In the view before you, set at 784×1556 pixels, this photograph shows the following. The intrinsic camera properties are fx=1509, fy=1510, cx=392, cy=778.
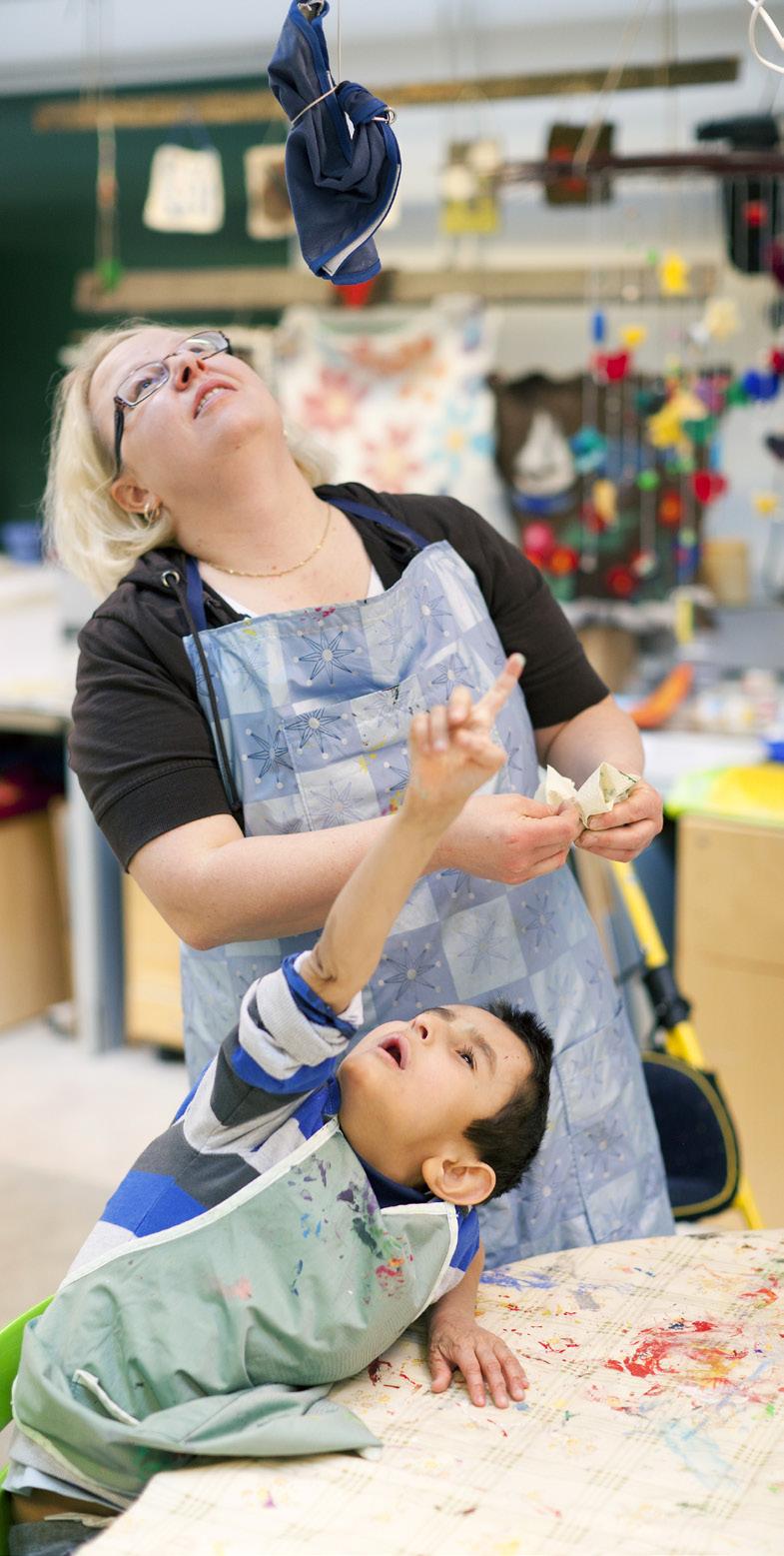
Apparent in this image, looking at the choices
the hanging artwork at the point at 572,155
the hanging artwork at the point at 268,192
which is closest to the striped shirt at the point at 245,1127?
the hanging artwork at the point at 572,155

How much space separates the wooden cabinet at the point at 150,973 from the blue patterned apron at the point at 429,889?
88.1 inches

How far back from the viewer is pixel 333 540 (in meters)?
1.54

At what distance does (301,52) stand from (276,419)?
320 mm

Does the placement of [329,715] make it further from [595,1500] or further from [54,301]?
[54,301]

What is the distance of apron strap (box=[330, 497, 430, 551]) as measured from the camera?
Result: 5.21 ft

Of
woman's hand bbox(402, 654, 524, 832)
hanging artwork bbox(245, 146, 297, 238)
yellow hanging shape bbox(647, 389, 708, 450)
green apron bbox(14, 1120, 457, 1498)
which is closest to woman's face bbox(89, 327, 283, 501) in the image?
woman's hand bbox(402, 654, 524, 832)

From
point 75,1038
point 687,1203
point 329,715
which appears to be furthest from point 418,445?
point 329,715

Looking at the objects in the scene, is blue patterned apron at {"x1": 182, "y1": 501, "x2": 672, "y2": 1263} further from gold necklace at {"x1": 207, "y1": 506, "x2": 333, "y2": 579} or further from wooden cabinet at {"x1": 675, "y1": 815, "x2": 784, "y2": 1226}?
wooden cabinet at {"x1": 675, "y1": 815, "x2": 784, "y2": 1226}

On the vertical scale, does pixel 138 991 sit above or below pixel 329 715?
below

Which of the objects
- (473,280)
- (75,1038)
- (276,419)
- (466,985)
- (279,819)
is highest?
(473,280)

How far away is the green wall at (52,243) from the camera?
4.69 m

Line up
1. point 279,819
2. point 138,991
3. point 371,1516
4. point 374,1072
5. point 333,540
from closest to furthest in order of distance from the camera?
point 371,1516
point 374,1072
point 279,819
point 333,540
point 138,991

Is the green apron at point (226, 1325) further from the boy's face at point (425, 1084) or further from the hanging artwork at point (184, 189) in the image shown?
the hanging artwork at point (184, 189)

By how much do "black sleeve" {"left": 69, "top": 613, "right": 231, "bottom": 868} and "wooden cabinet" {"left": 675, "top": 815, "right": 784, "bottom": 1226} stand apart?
1670 millimetres
